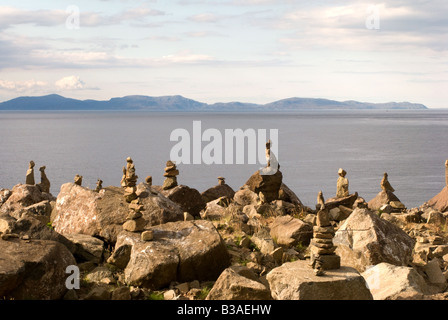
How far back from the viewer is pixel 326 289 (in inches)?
510

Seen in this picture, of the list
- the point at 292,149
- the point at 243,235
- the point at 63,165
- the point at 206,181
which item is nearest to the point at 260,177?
the point at 243,235

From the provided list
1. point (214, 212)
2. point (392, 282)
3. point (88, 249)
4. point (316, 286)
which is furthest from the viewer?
point (214, 212)

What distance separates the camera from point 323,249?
13.8 m

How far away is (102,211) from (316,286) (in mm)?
7651

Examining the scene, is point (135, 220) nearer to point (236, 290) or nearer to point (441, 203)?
point (236, 290)

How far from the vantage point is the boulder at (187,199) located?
74.6ft

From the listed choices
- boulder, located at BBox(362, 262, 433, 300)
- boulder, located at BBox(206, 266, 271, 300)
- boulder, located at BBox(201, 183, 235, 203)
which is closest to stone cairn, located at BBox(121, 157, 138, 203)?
boulder, located at BBox(206, 266, 271, 300)

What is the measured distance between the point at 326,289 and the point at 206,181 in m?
75.6

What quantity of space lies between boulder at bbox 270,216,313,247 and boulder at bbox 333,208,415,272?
135 cm

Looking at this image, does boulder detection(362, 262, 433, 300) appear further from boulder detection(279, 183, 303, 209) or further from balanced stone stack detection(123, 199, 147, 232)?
boulder detection(279, 183, 303, 209)

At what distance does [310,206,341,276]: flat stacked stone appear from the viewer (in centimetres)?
1367

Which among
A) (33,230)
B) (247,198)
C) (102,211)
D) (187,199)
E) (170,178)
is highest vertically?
(170,178)

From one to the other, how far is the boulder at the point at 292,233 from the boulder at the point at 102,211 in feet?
10.7
